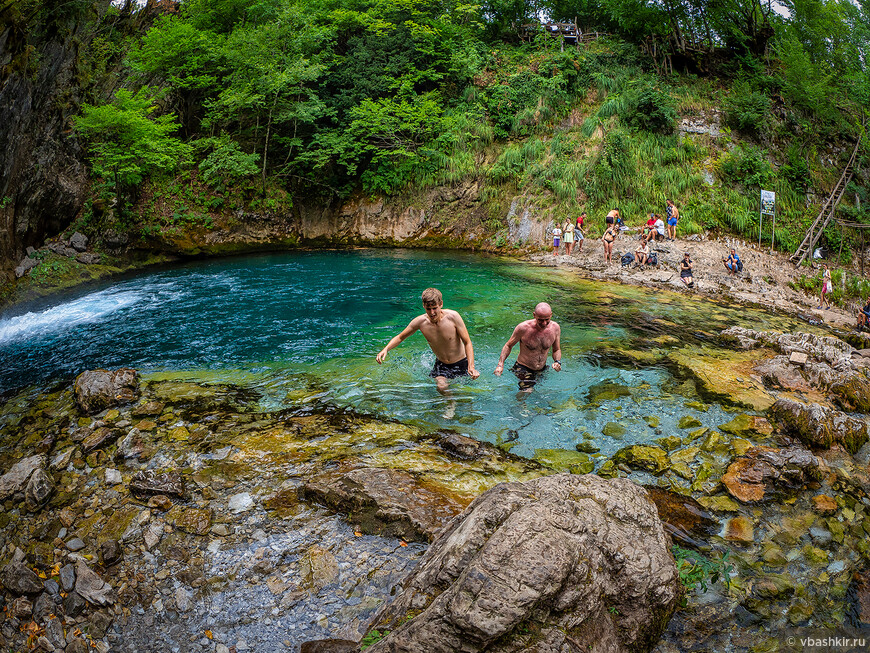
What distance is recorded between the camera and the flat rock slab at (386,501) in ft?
12.4

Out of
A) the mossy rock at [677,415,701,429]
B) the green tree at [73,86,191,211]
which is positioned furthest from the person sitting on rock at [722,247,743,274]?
the green tree at [73,86,191,211]

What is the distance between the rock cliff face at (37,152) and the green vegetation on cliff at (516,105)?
3.16 ft

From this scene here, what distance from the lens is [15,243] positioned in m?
12.7

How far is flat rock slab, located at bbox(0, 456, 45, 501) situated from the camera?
421 cm

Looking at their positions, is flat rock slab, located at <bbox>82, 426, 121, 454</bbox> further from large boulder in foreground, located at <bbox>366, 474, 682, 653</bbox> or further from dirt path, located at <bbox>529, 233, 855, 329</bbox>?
dirt path, located at <bbox>529, 233, 855, 329</bbox>

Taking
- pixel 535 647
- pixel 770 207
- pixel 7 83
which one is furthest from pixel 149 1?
pixel 535 647

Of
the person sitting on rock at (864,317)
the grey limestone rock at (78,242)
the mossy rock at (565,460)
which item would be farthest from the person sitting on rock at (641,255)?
the grey limestone rock at (78,242)

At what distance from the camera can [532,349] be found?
6531 mm

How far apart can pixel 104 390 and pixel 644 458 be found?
6.46 meters

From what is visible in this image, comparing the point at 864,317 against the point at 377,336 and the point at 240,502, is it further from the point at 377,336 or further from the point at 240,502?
the point at 240,502

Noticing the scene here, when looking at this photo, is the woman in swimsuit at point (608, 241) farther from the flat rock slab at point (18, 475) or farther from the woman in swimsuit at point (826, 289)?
the flat rock slab at point (18, 475)

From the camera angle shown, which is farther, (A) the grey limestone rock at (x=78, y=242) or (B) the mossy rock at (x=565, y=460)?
(A) the grey limestone rock at (x=78, y=242)

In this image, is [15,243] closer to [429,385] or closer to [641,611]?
[429,385]

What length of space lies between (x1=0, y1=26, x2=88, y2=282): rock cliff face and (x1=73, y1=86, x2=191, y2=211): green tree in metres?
0.71
